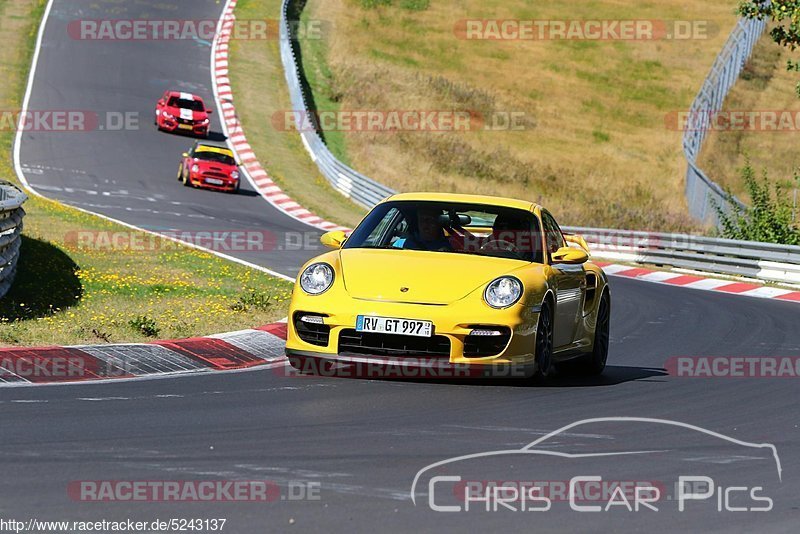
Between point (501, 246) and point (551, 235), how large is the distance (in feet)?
1.91

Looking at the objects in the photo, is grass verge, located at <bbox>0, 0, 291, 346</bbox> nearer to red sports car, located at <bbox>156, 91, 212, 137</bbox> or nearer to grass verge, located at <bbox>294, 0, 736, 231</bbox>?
red sports car, located at <bbox>156, 91, 212, 137</bbox>

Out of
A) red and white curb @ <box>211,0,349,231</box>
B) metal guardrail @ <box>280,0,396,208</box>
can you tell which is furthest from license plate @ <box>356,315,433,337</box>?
metal guardrail @ <box>280,0,396,208</box>

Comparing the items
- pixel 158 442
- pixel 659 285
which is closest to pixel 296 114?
pixel 659 285

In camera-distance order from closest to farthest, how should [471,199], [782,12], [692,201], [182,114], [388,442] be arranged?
1. [388,442]
2. [471,199]
3. [782,12]
4. [692,201]
5. [182,114]

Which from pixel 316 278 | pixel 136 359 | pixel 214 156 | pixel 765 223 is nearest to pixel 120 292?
pixel 136 359

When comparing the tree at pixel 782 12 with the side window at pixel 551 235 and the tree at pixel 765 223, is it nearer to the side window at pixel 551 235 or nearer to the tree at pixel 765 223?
the tree at pixel 765 223

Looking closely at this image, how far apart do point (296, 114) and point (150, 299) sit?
28.0 metres

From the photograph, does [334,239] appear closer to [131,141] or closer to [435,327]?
[435,327]

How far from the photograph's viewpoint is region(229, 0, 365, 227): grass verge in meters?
34.2

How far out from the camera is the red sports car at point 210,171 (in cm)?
3266

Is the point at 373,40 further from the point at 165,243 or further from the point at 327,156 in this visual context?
the point at 165,243

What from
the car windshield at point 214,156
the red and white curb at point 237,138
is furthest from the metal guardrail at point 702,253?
the car windshield at point 214,156

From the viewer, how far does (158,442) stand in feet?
23.3

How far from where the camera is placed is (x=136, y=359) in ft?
34.2
